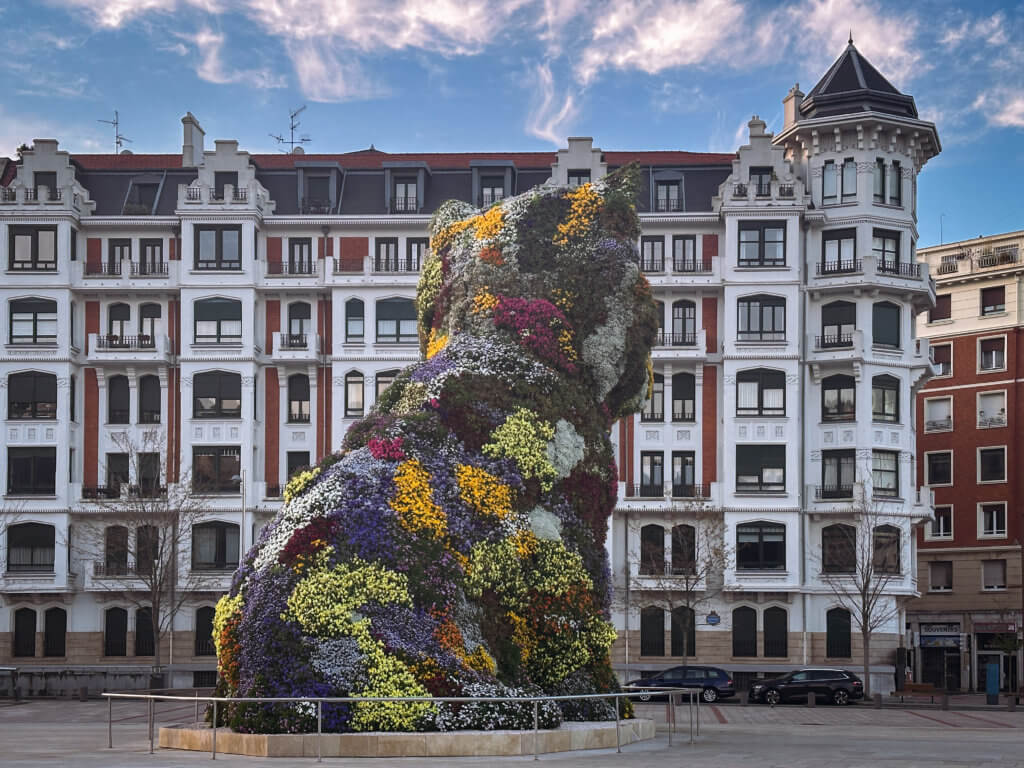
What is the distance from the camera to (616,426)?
7088 centimetres

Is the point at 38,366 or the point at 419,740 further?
the point at 38,366

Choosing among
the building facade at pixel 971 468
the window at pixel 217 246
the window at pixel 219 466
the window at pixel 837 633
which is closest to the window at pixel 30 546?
the window at pixel 219 466

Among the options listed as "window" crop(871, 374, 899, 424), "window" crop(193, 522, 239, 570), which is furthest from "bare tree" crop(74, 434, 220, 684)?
"window" crop(871, 374, 899, 424)

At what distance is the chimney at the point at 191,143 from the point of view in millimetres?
76875

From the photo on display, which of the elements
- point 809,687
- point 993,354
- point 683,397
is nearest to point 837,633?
point 809,687

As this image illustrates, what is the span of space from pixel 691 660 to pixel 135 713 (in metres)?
30.4

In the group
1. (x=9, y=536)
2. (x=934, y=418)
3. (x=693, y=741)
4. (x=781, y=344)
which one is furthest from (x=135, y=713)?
(x=934, y=418)

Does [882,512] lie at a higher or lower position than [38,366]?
lower

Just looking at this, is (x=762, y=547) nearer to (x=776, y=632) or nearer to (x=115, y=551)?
(x=776, y=632)

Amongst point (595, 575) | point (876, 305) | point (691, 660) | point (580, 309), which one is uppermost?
point (876, 305)

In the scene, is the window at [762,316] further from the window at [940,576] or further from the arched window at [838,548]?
the window at [940,576]

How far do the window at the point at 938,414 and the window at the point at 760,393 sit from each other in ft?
58.5

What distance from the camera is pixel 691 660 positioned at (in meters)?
68.9

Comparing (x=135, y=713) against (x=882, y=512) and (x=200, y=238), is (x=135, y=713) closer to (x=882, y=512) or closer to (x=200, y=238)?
(x=200, y=238)
